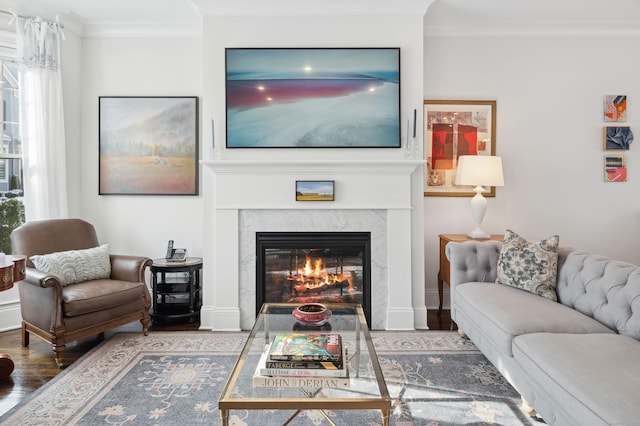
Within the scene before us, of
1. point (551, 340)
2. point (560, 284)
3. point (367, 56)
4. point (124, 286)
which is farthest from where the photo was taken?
point (367, 56)

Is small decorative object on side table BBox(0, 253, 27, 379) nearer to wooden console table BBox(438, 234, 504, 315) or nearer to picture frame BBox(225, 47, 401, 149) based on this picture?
picture frame BBox(225, 47, 401, 149)

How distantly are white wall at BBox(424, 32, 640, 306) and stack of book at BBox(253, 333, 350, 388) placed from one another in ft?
8.21

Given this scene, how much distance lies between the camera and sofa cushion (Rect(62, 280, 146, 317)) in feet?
8.98

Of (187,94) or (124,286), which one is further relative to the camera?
(187,94)

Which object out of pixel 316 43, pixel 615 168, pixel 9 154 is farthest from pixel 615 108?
pixel 9 154

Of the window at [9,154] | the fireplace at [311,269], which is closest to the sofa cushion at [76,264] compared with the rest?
the window at [9,154]

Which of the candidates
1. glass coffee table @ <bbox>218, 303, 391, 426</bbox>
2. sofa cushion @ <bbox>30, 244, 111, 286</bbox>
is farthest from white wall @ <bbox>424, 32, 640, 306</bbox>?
sofa cushion @ <bbox>30, 244, 111, 286</bbox>

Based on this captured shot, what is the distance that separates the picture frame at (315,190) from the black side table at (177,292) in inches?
44.5

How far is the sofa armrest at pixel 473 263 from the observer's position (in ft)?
9.91

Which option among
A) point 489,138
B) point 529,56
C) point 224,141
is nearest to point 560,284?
point 489,138

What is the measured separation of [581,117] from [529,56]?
790 millimetres

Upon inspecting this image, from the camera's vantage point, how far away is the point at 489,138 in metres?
3.89

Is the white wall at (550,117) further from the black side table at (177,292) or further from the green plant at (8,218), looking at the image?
the green plant at (8,218)

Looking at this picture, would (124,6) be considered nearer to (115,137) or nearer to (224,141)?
(115,137)
